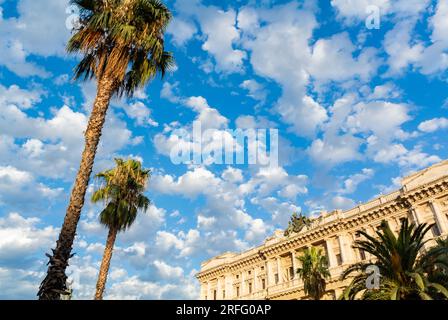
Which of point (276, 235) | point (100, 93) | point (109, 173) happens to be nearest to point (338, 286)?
point (276, 235)

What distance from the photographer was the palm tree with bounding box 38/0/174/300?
12523mm

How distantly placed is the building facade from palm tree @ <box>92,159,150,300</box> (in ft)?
81.2

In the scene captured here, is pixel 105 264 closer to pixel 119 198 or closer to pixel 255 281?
pixel 119 198

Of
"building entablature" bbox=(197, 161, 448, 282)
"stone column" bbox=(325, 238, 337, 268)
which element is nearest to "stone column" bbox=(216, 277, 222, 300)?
"building entablature" bbox=(197, 161, 448, 282)

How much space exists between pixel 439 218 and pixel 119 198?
29177 mm

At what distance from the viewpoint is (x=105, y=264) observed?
23.2 meters

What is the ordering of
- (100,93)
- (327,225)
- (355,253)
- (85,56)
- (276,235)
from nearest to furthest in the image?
1. (100,93)
2. (85,56)
3. (355,253)
4. (327,225)
5. (276,235)

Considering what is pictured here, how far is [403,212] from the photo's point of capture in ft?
120

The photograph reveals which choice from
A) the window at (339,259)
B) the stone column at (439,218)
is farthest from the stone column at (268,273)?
the stone column at (439,218)

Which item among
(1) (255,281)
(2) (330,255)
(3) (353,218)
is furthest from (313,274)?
(1) (255,281)

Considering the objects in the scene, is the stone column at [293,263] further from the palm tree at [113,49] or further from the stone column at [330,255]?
the palm tree at [113,49]

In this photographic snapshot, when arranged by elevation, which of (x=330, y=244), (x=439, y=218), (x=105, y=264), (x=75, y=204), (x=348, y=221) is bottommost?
(x=75, y=204)

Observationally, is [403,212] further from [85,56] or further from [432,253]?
[85,56]
